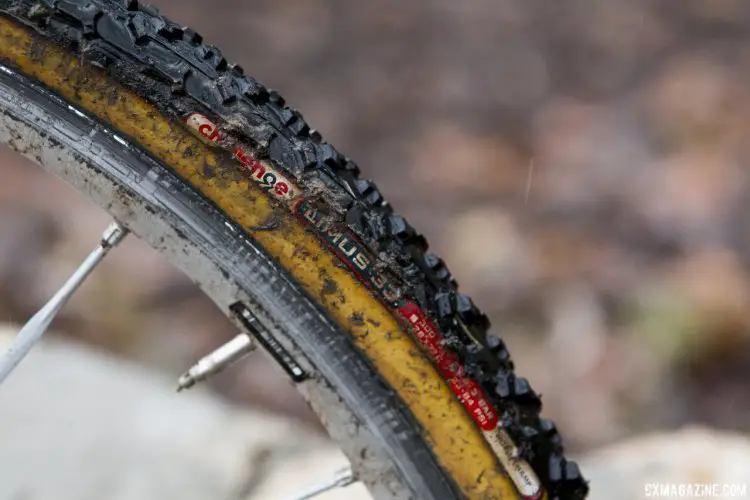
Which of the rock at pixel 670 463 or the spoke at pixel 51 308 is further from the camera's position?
the rock at pixel 670 463

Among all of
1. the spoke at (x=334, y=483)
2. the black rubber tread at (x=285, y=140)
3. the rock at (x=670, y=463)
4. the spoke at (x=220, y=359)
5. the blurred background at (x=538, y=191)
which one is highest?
the blurred background at (x=538, y=191)

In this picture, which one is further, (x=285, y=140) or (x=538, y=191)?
(x=538, y=191)

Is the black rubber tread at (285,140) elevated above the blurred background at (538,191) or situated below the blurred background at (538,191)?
below

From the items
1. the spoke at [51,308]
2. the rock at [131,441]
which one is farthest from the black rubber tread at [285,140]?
the rock at [131,441]

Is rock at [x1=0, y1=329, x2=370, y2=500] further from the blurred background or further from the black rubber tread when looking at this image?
the black rubber tread

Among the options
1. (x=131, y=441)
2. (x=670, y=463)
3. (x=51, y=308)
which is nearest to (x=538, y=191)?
(x=670, y=463)

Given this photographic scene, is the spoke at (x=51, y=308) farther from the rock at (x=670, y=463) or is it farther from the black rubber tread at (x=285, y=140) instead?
the rock at (x=670, y=463)

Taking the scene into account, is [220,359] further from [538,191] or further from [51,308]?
[538,191]
